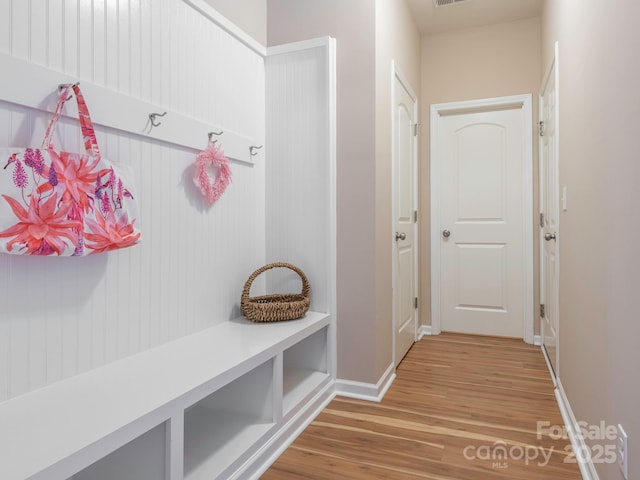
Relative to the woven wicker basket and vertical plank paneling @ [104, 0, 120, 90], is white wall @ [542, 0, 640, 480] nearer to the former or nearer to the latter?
the woven wicker basket

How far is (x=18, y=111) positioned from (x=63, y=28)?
1.09 ft

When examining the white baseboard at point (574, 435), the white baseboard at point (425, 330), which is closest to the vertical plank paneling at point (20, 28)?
the white baseboard at point (574, 435)

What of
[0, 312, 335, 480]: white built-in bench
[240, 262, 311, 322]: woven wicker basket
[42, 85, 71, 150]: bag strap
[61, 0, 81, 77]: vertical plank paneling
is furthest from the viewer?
[240, 262, 311, 322]: woven wicker basket

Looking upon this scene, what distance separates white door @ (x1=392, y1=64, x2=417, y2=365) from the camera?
281 cm

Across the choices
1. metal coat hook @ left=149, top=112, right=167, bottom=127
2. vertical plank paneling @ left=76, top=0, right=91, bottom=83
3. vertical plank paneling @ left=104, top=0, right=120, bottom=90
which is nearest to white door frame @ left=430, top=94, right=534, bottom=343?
metal coat hook @ left=149, top=112, right=167, bottom=127

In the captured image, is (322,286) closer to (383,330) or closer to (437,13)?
(383,330)

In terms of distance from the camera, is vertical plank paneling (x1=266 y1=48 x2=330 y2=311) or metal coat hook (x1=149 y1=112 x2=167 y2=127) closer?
metal coat hook (x1=149 y1=112 x2=167 y2=127)

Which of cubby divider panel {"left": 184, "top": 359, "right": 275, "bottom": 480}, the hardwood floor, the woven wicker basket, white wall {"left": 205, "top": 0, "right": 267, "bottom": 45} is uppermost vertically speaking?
white wall {"left": 205, "top": 0, "right": 267, "bottom": 45}

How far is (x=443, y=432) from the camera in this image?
199 cm

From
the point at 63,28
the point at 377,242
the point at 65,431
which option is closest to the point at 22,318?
the point at 65,431

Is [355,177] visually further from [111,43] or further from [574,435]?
[574,435]

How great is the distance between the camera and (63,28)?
1.36m

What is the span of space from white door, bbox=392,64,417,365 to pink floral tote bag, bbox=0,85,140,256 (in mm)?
1720

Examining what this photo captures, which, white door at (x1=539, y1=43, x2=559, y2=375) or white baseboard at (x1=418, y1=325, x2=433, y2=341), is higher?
white door at (x1=539, y1=43, x2=559, y2=375)
